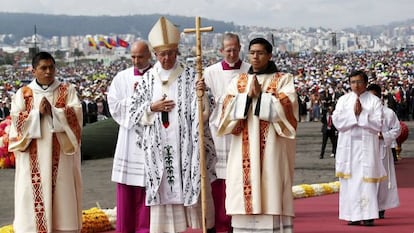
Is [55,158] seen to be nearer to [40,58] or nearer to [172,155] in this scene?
[40,58]

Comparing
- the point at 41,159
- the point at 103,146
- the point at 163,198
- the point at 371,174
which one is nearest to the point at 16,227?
the point at 41,159

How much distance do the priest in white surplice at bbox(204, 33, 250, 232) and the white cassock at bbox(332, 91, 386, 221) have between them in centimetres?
162

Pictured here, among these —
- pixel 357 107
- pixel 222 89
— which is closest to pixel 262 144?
pixel 222 89

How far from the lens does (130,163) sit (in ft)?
30.2

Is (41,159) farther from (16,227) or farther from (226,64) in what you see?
(226,64)

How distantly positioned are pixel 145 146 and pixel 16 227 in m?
1.32

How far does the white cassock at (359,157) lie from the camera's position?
10.9m

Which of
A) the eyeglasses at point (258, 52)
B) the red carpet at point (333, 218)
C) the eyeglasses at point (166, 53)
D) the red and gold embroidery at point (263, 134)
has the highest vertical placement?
the eyeglasses at point (166, 53)

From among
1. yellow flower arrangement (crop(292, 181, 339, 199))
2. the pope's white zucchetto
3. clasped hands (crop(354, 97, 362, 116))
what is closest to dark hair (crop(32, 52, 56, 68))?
the pope's white zucchetto

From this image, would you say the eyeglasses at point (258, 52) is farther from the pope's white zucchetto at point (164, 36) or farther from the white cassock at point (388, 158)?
the white cassock at point (388, 158)

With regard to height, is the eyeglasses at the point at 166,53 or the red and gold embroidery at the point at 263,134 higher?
the eyeglasses at the point at 166,53

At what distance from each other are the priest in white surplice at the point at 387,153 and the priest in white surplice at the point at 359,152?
19 cm

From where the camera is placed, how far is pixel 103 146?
2172cm

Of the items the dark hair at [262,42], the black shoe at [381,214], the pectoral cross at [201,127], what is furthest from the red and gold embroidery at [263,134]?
the black shoe at [381,214]
